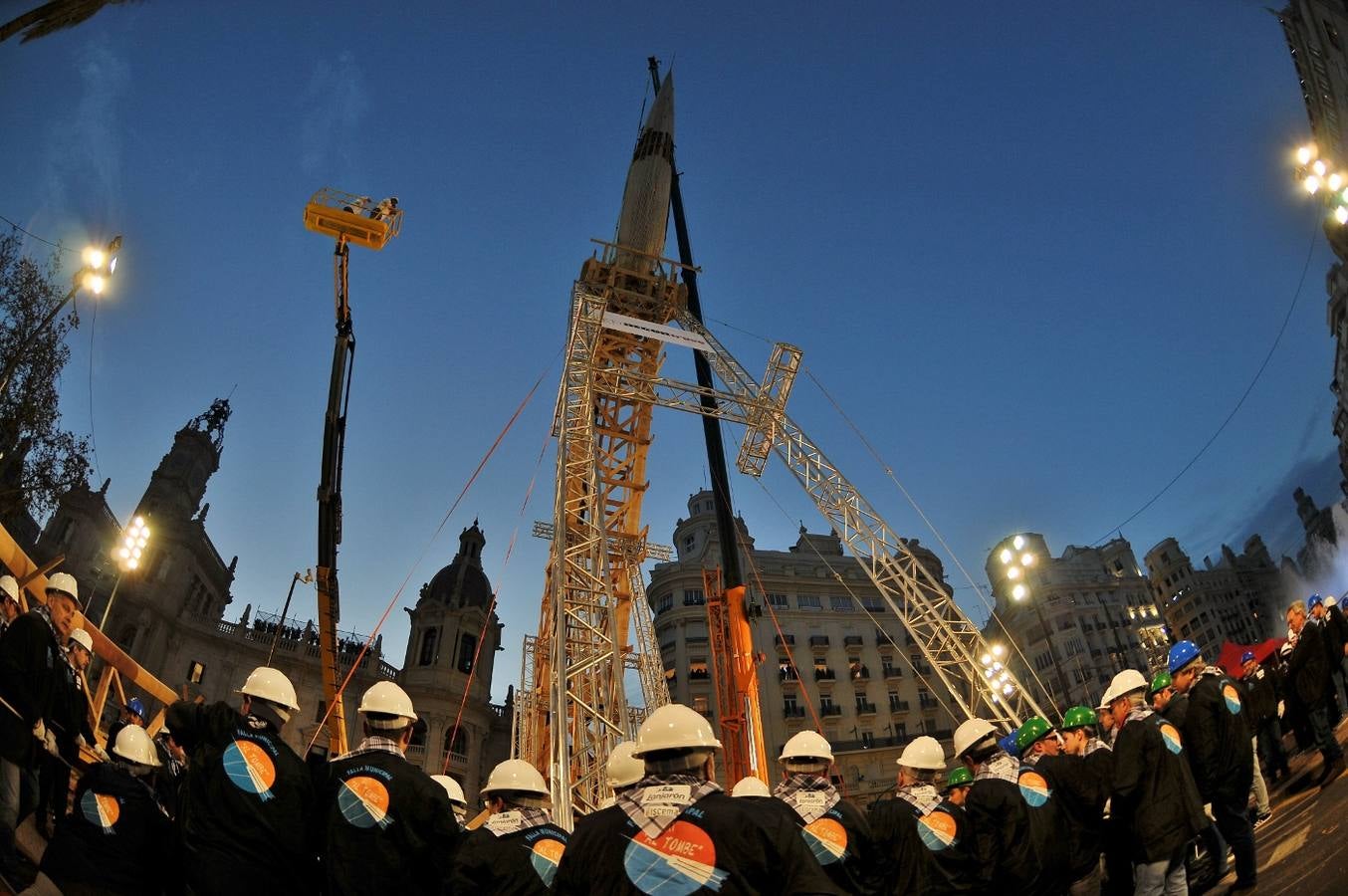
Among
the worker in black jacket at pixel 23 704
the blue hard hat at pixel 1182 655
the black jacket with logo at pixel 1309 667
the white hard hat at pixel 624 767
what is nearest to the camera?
the worker in black jacket at pixel 23 704

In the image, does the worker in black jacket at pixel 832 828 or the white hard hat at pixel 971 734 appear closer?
the worker in black jacket at pixel 832 828

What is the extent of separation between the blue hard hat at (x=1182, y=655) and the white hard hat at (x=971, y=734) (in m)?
2.24

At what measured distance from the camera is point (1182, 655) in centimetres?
698

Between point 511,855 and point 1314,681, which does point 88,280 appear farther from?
point 1314,681

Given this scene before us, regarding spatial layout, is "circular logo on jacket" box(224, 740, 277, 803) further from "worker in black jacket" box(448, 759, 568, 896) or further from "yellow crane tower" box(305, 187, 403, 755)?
"yellow crane tower" box(305, 187, 403, 755)

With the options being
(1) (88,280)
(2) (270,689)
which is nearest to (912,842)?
(2) (270,689)

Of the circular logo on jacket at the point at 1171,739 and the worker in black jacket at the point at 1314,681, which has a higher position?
the worker in black jacket at the point at 1314,681

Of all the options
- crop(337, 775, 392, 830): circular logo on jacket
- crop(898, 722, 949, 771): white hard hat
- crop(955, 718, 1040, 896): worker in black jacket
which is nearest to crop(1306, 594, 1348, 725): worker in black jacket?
crop(955, 718, 1040, 896): worker in black jacket

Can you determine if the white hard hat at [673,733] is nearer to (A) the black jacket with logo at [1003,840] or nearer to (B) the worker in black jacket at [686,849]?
(B) the worker in black jacket at [686,849]

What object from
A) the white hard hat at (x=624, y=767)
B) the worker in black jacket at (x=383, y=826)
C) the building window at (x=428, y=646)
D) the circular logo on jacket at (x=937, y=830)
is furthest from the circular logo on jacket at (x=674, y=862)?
the building window at (x=428, y=646)

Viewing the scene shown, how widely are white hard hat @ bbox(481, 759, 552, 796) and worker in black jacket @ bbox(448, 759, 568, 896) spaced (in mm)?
240

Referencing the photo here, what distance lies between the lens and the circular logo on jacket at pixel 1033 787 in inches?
217

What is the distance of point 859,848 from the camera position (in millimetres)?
4762

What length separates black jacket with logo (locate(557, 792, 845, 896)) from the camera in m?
2.93
